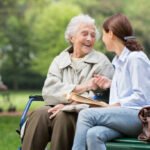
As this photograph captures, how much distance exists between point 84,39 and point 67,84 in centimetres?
39

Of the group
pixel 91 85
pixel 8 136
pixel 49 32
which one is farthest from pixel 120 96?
pixel 49 32

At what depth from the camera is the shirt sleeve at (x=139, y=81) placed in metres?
4.45

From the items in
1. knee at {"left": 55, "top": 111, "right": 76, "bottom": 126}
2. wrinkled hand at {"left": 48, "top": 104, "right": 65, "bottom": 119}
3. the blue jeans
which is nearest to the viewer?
the blue jeans

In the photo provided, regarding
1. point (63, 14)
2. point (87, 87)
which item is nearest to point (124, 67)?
point (87, 87)

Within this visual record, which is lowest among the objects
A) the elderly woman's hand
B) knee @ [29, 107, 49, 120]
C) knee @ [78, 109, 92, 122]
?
knee @ [29, 107, 49, 120]

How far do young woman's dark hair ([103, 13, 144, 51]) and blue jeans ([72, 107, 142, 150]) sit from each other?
511 mm

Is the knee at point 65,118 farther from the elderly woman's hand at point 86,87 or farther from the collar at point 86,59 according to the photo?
the collar at point 86,59

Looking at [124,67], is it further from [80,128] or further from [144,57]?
[80,128]

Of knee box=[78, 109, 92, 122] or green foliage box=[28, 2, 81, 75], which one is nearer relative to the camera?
knee box=[78, 109, 92, 122]

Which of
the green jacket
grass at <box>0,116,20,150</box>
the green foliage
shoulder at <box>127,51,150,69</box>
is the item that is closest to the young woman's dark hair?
shoulder at <box>127,51,150,69</box>

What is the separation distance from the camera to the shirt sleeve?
445 centimetres

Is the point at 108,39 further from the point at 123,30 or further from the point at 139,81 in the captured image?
the point at 139,81

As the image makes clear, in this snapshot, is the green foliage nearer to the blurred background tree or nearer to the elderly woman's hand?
the blurred background tree

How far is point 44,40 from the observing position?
39.8 metres
